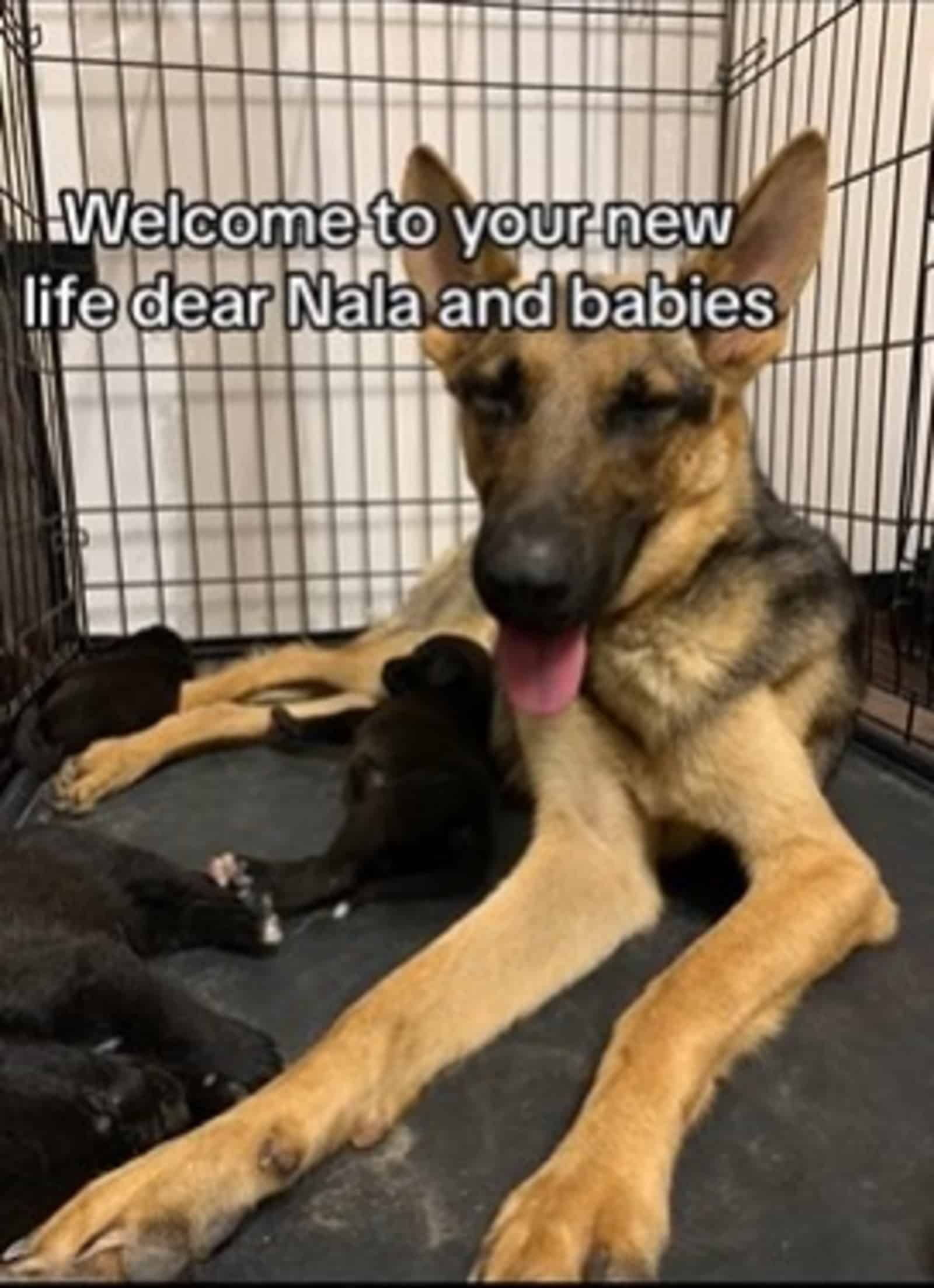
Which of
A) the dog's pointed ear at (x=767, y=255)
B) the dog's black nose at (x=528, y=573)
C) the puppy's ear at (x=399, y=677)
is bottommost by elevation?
the puppy's ear at (x=399, y=677)

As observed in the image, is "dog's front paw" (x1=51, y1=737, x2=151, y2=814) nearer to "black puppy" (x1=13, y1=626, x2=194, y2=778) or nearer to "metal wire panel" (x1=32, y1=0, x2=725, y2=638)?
"black puppy" (x1=13, y1=626, x2=194, y2=778)

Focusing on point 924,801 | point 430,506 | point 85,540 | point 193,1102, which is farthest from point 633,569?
point 85,540

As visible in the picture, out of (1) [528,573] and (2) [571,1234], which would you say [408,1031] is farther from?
(1) [528,573]

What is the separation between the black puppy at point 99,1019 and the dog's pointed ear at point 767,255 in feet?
2.81

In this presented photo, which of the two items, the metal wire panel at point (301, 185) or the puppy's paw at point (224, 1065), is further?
the metal wire panel at point (301, 185)

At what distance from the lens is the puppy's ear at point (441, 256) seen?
4.17 ft

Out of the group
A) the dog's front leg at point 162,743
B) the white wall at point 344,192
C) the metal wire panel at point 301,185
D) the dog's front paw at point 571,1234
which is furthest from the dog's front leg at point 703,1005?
the metal wire panel at point 301,185

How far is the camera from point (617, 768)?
1.26 metres

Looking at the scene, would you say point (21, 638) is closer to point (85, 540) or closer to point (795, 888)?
point (85, 540)

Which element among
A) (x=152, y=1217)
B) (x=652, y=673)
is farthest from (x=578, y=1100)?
(x=652, y=673)

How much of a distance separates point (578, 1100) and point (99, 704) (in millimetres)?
1181

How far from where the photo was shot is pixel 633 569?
1.17 m

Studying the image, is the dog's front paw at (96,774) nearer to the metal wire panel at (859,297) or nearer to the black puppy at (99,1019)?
the black puppy at (99,1019)

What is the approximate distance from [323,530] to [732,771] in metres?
1.73
